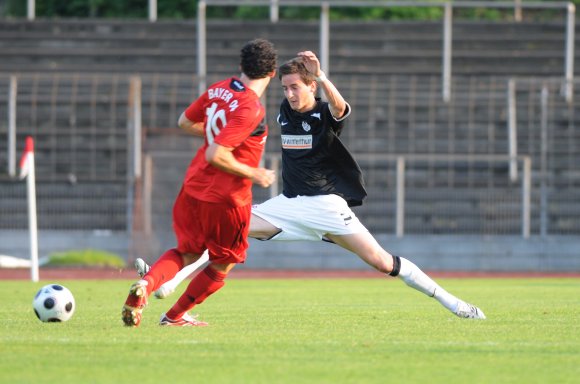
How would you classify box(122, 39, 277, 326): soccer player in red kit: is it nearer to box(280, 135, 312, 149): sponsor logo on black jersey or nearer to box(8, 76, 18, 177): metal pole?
box(280, 135, 312, 149): sponsor logo on black jersey

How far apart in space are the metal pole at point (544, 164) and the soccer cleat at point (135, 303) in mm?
14774

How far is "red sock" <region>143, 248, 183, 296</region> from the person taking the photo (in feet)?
26.7

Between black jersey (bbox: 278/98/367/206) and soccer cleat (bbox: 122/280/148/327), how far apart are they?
2126 millimetres

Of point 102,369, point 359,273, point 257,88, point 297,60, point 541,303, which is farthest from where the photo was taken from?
point 359,273

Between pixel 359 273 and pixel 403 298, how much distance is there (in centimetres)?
811

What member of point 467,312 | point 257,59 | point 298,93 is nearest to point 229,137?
point 257,59

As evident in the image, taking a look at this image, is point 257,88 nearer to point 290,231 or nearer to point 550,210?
point 290,231

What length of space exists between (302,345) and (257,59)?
2.12m

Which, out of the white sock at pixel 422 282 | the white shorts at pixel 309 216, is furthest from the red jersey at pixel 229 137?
the white sock at pixel 422 282

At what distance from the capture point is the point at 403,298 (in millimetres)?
13320

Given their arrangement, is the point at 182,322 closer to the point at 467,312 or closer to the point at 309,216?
the point at 309,216

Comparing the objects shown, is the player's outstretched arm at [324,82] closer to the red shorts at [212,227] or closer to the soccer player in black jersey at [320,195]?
the soccer player in black jersey at [320,195]

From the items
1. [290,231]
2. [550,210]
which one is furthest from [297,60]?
[550,210]

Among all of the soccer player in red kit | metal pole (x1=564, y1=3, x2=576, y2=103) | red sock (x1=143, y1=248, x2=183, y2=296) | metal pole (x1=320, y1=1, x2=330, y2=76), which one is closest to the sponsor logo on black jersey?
the soccer player in red kit
